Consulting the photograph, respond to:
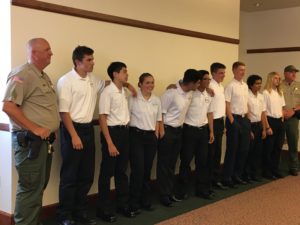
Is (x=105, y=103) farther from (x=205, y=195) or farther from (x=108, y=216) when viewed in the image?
(x=205, y=195)

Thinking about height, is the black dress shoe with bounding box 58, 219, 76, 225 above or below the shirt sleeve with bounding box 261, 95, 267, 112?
below

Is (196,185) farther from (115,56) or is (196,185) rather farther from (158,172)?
(115,56)

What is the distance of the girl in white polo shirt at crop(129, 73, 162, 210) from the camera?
13.5ft

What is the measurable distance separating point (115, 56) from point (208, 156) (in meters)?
1.65

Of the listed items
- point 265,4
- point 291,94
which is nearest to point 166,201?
point 291,94

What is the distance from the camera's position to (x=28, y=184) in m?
3.05

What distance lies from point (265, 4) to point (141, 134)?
4572 millimetres

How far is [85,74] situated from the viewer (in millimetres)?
3725

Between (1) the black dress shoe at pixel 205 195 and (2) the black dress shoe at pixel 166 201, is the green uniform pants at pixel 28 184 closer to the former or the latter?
(2) the black dress shoe at pixel 166 201

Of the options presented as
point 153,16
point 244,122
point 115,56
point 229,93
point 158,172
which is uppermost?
point 153,16

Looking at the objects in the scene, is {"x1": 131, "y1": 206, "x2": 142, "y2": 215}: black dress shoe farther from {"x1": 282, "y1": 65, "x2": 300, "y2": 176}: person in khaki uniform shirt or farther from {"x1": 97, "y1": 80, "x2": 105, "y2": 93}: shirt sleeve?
{"x1": 282, "y1": 65, "x2": 300, "y2": 176}: person in khaki uniform shirt

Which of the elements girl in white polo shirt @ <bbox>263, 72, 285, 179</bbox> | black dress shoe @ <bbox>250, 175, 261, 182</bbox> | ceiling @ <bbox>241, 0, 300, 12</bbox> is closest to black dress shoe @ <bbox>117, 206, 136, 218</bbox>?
black dress shoe @ <bbox>250, 175, 261, 182</bbox>

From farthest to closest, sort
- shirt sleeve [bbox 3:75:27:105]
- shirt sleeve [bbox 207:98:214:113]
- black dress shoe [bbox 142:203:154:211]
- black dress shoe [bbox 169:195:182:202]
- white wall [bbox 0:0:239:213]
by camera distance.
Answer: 1. shirt sleeve [bbox 207:98:214:113]
2. black dress shoe [bbox 169:195:182:202]
3. black dress shoe [bbox 142:203:154:211]
4. white wall [bbox 0:0:239:213]
5. shirt sleeve [bbox 3:75:27:105]

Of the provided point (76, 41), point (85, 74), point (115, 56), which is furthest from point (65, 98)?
point (115, 56)
